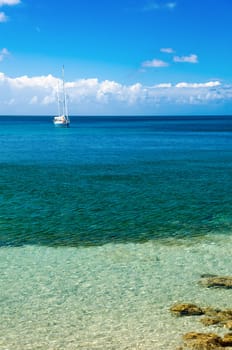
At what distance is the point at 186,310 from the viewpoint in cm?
1630

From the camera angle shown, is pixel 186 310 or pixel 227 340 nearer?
pixel 227 340

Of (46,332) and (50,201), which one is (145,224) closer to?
(50,201)

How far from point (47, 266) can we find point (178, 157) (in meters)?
52.2

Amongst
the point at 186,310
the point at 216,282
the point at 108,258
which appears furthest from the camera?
the point at 108,258

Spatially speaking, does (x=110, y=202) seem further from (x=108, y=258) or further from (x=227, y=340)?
(x=227, y=340)

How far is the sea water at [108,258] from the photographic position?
49.4 ft

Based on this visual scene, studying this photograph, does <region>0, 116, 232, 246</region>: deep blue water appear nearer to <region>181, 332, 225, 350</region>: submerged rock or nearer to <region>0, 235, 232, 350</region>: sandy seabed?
<region>0, 235, 232, 350</region>: sandy seabed

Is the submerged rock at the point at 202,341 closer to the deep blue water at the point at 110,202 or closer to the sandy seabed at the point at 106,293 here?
the sandy seabed at the point at 106,293

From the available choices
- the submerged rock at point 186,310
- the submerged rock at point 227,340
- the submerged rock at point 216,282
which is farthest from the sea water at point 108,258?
the submerged rock at point 227,340

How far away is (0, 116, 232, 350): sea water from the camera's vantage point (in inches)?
593

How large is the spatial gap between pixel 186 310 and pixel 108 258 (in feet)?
22.8

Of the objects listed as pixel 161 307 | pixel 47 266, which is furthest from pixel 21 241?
pixel 161 307

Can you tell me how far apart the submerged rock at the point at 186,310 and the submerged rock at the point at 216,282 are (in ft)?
8.08

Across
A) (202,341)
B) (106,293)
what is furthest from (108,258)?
(202,341)
